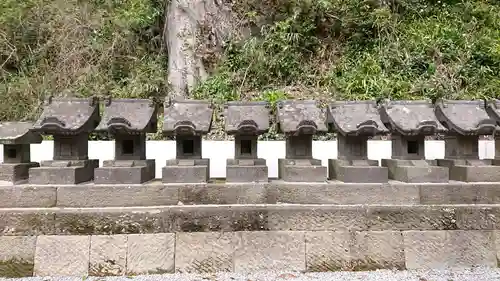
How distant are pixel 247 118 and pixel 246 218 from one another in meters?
1.06

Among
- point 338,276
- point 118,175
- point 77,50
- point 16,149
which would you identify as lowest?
point 338,276

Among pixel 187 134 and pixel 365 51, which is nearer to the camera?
pixel 187 134

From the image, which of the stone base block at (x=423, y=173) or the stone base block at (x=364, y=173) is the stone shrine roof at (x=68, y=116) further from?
the stone base block at (x=423, y=173)

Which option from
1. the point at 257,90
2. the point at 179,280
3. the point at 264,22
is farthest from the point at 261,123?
the point at 264,22

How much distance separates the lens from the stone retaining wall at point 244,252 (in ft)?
12.0

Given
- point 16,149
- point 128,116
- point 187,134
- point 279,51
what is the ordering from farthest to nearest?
1. point 279,51
2. point 16,149
3. point 128,116
4. point 187,134

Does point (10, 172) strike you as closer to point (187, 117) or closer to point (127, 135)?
point (127, 135)

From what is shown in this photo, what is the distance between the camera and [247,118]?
3.97 m

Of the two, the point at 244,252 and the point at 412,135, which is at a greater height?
the point at 412,135

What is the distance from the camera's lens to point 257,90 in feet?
28.4

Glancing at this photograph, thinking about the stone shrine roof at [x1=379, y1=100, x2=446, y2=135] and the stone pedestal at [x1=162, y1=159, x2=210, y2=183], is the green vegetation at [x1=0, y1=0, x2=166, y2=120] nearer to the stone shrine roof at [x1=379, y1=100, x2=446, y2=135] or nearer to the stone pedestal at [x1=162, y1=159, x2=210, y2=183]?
the stone pedestal at [x1=162, y1=159, x2=210, y2=183]

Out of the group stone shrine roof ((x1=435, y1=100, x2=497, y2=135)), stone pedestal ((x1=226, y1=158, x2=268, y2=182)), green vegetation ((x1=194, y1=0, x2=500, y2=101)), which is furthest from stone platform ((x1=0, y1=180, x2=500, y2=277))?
green vegetation ((x1=194, y1=0, x2=500, y2=101))

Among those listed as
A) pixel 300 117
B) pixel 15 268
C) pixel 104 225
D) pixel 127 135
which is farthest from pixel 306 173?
pixel 15 268

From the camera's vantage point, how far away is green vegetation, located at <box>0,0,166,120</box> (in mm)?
8820
